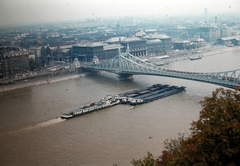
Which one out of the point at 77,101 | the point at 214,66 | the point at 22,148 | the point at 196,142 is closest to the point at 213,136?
the point at 196,142

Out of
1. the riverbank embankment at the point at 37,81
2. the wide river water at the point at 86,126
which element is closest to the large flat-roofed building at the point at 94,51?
the riverbank embankment at the point at 37,81

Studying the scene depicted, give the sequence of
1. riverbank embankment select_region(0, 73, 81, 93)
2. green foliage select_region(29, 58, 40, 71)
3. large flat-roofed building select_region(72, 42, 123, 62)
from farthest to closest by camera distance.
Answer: large flat-roofed building select_region(72, 42, 123, 62) → green foliage select_region(29, 58, 40, 71) → riverbank embankment select_region(0, 73, 81, 93)

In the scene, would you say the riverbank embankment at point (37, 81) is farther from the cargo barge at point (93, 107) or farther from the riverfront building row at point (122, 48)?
the cargo barge at point (93, 107)

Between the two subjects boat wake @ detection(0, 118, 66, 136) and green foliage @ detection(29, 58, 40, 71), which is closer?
boat wake @ detection(0, 118, 66, 136)

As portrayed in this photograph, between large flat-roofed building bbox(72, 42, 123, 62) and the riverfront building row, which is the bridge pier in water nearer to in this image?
the riverfront building row

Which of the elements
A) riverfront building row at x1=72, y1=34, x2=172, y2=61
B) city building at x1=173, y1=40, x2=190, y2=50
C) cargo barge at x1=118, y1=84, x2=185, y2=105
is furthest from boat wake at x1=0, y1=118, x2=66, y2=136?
city building at x1=173, y1=40, x2=190, y2=50
